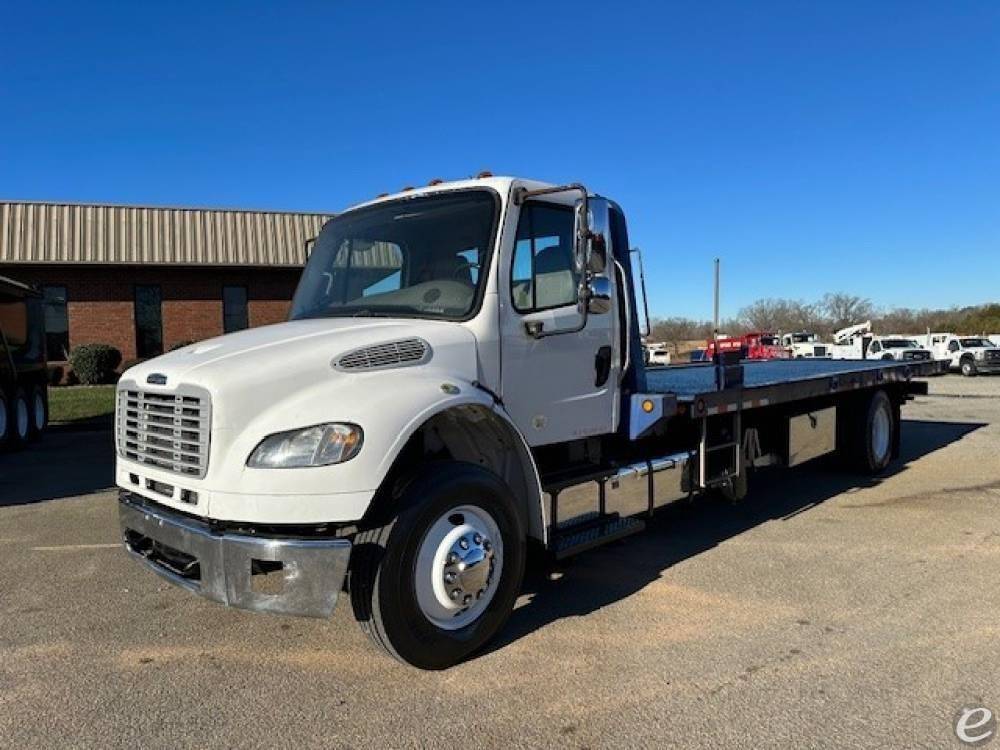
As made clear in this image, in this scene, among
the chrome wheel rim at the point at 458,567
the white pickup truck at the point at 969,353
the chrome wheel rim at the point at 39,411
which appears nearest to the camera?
the chrome wheel rim at the point at 458,567

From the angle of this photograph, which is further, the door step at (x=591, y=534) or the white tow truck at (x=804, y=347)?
the white tow truck at (x=804, y=347)

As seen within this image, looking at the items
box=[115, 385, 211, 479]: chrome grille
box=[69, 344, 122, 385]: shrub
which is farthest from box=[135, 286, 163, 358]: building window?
box=[115, 385, 211, 479]: chrome grille

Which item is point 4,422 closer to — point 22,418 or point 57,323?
point 22,418

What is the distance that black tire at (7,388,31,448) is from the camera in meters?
12.2

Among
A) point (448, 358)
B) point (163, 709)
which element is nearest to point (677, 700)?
point (448, 358)

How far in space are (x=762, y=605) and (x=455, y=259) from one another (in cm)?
280

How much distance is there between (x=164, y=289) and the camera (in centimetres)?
2378

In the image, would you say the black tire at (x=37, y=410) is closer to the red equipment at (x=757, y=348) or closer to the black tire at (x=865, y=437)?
the red equipment at (x=757, y=348)

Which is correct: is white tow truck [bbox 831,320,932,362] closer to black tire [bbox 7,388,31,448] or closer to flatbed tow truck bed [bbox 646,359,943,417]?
flatbed tow truck bed [bbox 646,359,943,417]

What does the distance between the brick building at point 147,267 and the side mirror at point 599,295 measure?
62.9 feet

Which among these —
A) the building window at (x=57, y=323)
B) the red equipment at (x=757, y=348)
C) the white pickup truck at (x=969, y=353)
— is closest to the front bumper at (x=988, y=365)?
the white pickup truck at (x=969, y=353)

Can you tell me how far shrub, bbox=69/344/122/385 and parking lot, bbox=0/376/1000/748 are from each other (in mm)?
17174

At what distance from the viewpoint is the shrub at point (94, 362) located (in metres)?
22.1

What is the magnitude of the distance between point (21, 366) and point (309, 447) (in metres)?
12.2
